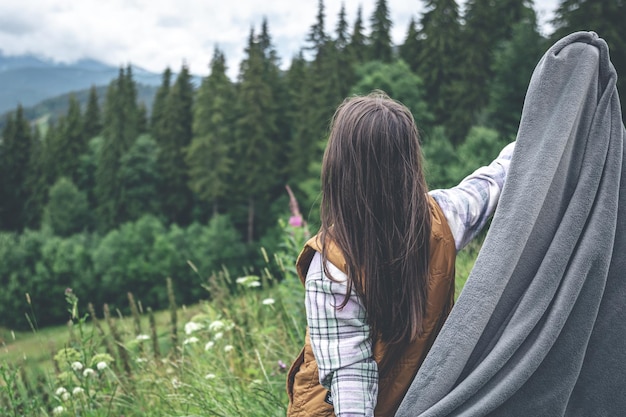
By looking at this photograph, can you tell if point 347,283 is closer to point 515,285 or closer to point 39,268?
point 515,285

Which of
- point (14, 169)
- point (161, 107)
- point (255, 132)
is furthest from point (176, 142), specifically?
point (14, 169)

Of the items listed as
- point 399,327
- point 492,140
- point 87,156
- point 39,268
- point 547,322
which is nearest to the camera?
point 547,322

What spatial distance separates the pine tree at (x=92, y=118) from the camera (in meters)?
48.1

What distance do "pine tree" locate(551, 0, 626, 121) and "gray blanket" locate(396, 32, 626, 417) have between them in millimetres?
19577

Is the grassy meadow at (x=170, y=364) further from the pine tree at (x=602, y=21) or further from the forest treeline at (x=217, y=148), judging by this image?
the forest treeline at (x=217, y=148)

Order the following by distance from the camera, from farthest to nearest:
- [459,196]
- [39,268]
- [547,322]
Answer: [39,268], [459,196], [547,322]

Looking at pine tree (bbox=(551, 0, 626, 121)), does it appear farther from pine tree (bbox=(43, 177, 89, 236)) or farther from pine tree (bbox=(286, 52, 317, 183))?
pine tree (bbox=(43, 177, 89, 236))

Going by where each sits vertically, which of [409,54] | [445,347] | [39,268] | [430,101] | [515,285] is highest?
[409,54]

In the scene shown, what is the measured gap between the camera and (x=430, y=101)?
31641 mm

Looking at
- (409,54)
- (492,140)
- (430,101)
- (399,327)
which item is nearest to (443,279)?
(399,327)

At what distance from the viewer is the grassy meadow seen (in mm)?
2928

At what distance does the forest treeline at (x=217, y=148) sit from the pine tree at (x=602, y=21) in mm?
4238

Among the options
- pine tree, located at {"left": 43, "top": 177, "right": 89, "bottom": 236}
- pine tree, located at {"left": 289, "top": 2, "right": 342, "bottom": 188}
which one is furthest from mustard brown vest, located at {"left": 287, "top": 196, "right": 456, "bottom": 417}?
pine tree, located at {"left": 43, "top": 177, "right": 89, "bottom": 236}

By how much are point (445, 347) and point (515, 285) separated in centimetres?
23
